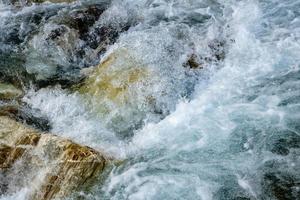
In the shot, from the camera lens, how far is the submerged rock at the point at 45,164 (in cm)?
651

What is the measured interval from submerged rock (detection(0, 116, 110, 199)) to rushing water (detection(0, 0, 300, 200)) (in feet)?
0.69

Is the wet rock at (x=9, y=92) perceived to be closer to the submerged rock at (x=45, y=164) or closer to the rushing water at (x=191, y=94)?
the rushing water at (x=191, y=94)

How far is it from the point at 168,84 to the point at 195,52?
1.19m

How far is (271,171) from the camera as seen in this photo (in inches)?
252

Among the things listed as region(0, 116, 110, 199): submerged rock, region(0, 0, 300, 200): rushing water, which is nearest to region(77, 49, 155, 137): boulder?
region(0, 0, 300, 200): rushing water

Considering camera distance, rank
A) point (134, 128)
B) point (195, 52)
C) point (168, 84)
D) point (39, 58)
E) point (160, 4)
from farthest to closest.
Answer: point (160, 4) < point (39, 58) < point (195, 52) < point (168, 84) < point (134, 128)

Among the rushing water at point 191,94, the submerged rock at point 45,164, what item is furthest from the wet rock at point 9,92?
the submerged rock at point 45,164

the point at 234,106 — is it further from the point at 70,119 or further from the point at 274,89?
the point at 70,119

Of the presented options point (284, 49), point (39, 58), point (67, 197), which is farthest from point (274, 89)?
point (39, 58)

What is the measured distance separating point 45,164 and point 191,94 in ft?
10.6

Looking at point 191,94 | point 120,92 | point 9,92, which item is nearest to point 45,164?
point 120,92

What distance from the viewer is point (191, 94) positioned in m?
8.41

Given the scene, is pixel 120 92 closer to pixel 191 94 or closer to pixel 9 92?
pixel 191 94

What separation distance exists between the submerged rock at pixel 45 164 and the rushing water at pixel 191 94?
0.21 metres
